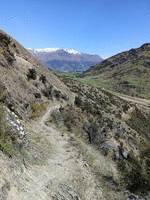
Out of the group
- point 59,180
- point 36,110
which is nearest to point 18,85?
point 36,110

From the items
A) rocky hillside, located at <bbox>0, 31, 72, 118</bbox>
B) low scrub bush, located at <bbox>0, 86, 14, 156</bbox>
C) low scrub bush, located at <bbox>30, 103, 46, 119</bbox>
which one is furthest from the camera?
low scrub bush, located at <bbox>30, 103, 46, 119</bbox>

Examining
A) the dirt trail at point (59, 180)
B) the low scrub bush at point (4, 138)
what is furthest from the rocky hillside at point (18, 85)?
the dirt trail at point (59, 180)

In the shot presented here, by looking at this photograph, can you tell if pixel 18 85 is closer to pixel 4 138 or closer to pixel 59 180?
pixel 4 138

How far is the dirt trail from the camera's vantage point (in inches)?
212

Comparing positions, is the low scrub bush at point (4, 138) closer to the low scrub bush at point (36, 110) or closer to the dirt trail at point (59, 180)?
the dirt trail at point (59, 180)

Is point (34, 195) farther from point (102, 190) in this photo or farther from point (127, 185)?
point (127, 185)

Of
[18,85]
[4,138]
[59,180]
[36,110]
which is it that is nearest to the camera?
[4,138]

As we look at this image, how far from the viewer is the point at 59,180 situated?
25.7 ft

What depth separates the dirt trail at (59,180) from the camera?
17.7 ft

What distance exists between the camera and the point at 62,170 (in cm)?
912

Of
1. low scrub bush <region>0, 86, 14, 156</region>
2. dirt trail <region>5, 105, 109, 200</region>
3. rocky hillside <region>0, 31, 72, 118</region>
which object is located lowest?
dirt trail <region>5, 105, 109, 200</region>

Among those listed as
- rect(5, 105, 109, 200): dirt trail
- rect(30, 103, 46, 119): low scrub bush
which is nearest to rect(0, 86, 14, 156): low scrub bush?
rect(5, 105, 109, 200): dirt trail

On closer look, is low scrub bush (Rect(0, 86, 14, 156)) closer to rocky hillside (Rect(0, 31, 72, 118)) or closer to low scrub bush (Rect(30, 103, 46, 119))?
rocky hillside (Rect(0, 31, 72, 118))

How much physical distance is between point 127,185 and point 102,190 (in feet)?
7.14
